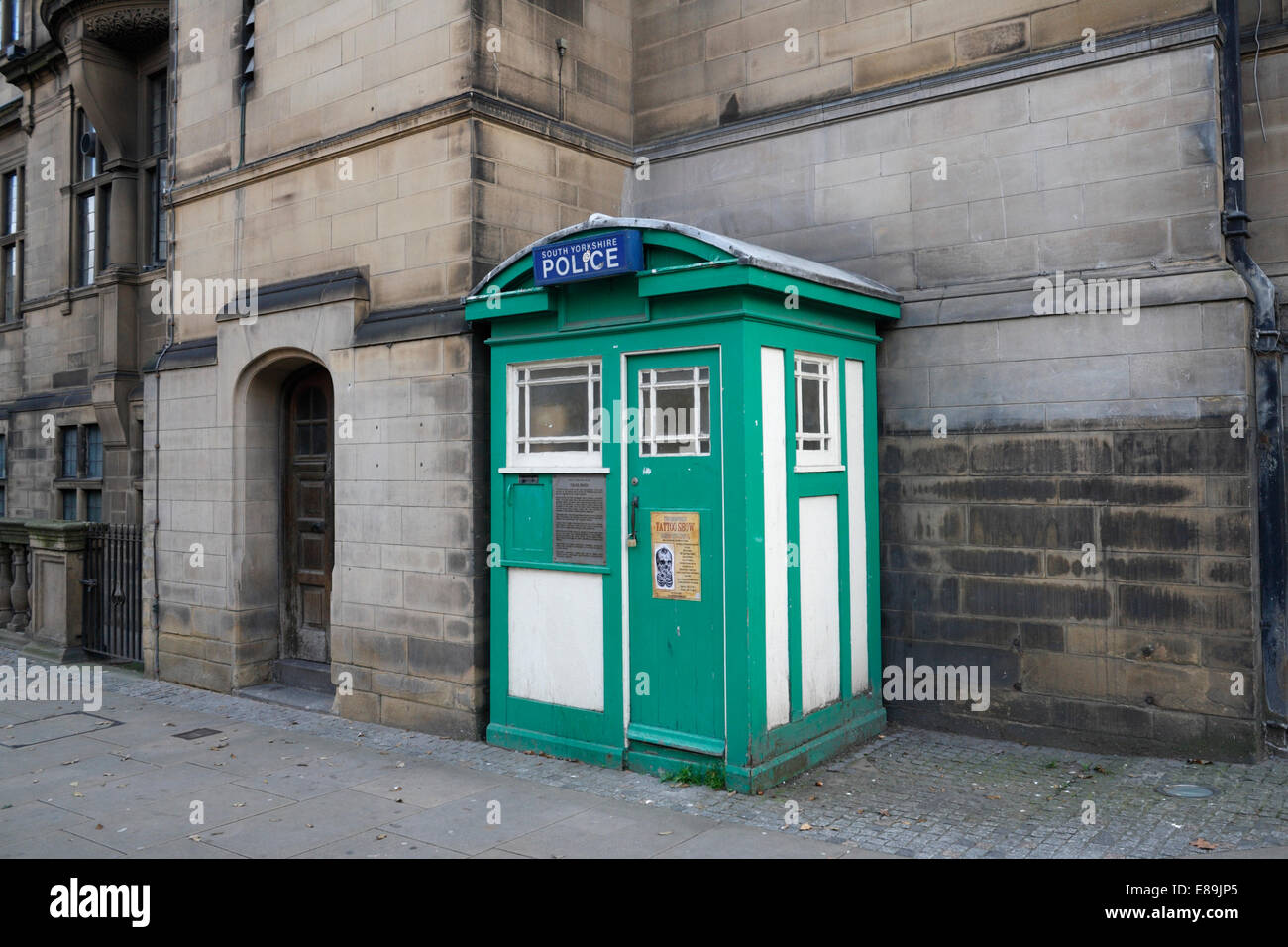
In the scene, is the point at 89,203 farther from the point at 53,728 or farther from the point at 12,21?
the point at 53,728

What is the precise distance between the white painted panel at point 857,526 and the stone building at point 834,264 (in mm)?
452

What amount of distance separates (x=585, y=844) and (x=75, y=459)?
13.0m

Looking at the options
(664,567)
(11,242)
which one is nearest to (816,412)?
(664,567)

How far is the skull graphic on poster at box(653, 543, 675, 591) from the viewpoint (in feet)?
21.9

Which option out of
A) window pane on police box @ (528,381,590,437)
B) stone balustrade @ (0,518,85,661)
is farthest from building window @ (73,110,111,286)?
window pane on police box @ (528,381,590,437)

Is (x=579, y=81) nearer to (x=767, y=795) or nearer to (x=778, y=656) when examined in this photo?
(x=778, y=656)

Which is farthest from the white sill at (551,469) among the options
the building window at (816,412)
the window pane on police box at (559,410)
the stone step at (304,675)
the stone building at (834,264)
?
the stone step at (304,675)

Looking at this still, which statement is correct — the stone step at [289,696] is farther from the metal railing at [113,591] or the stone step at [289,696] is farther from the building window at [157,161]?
the building window at [157,161]

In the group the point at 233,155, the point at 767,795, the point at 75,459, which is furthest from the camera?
the point at 75,459

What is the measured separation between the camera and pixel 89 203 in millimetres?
15062

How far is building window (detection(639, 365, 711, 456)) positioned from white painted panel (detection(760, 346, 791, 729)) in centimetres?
38

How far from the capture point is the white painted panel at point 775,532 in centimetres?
648

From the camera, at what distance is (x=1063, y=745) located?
7.16m

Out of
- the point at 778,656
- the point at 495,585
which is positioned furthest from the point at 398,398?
the point at 778,656
